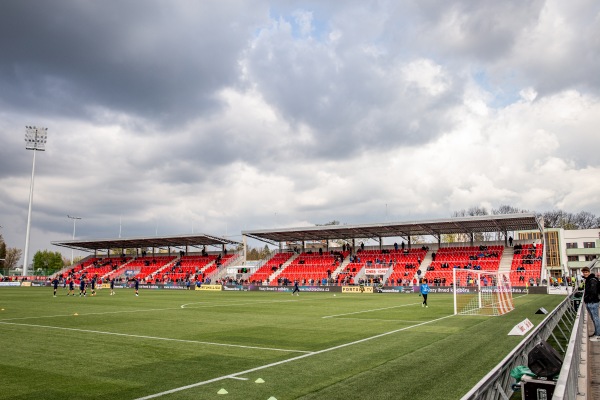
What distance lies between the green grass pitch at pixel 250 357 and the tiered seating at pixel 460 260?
33807 mm

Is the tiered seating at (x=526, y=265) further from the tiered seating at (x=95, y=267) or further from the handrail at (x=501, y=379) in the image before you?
the tiered seating at (x=95, y=267)

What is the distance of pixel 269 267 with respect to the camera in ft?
233

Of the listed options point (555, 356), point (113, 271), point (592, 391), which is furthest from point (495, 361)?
point (113, 271)

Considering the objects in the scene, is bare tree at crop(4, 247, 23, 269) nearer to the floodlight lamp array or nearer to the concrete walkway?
the floodlight lamp array

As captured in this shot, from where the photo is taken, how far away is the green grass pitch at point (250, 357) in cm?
912

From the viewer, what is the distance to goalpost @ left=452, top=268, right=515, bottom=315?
26234mm

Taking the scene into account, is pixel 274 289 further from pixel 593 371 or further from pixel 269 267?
pixel 593 371

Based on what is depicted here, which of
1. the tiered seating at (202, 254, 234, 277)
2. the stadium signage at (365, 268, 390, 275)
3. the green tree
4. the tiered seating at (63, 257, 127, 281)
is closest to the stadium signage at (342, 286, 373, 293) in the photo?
the stadium signage at (365, 268, 390, 275)

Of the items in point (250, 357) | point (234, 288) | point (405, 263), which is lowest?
point (234, 288)

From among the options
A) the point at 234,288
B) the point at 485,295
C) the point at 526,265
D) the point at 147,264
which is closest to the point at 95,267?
the point at 147,264

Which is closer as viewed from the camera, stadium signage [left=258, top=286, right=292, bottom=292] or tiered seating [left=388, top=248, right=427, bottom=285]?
tiered seating [left=388, top=248, right=427, bottom=285]

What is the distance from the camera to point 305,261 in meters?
69.3

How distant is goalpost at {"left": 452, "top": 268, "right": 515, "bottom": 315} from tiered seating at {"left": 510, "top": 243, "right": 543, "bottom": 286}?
19.1 ft

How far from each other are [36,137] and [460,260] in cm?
7123
